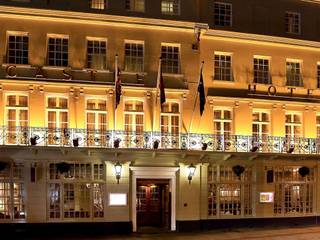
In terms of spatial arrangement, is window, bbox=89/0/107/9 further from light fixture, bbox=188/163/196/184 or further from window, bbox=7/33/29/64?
light fixture, bbox=188/163/196/184

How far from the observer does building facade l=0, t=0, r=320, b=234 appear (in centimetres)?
2270

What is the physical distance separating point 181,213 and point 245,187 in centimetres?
383

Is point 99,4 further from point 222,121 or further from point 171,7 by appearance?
point 222,121

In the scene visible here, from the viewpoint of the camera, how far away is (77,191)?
2327cm

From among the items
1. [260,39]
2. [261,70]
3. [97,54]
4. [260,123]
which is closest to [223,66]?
[261,70]

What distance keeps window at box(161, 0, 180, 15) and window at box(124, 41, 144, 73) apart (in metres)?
2.14

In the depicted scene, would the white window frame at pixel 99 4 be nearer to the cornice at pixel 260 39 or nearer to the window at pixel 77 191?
the cornice at pixel 260 39

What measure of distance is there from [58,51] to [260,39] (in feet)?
33.5

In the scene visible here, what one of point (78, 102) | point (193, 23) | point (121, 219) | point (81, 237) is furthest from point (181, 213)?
point (193, 23)

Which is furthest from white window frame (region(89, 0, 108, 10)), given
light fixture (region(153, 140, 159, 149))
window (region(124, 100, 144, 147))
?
light fixture (region(153, 140, 159, 149))

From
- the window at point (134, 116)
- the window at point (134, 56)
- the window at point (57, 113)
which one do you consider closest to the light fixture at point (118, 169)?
the window at point (134, 116)

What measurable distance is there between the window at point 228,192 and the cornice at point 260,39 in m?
6.42

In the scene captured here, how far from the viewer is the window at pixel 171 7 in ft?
82.3

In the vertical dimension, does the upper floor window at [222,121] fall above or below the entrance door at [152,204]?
above
